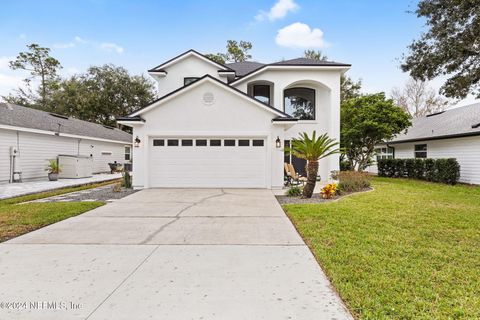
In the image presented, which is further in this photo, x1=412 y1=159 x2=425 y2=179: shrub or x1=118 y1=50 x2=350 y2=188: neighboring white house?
x1=412 y1=159 x2=425 y2=179: shrub

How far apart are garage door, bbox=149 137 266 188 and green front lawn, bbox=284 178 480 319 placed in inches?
180

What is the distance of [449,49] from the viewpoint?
11.5m

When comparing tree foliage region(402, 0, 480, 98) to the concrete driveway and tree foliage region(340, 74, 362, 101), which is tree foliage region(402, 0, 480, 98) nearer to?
the concrete driveway

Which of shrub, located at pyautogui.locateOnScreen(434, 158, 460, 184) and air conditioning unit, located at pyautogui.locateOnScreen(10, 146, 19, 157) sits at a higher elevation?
air conditioning unit, located at pyautogui.locateOnScreen(10, 146, 19, 157)

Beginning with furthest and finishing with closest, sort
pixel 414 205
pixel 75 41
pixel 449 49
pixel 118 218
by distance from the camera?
1. pixel 75 41
2. pixel 449 49
3. pixel 414 205
4. pixel 118 218

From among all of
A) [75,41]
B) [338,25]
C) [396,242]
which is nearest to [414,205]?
[396,242]

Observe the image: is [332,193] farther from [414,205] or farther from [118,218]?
[118,218]

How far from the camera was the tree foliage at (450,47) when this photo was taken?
1082 cm

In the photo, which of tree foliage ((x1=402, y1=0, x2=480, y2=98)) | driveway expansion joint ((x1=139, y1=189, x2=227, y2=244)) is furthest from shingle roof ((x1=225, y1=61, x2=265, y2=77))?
driveway expansion joint ((x1=139, y1=189, x2=227, y2=244))

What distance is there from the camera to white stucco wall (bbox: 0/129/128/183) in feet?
47.2

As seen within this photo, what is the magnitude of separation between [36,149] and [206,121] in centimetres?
1134

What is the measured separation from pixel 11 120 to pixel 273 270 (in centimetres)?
1708

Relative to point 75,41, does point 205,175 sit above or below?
below

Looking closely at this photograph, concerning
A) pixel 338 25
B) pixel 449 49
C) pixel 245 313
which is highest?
pixel 338 25
